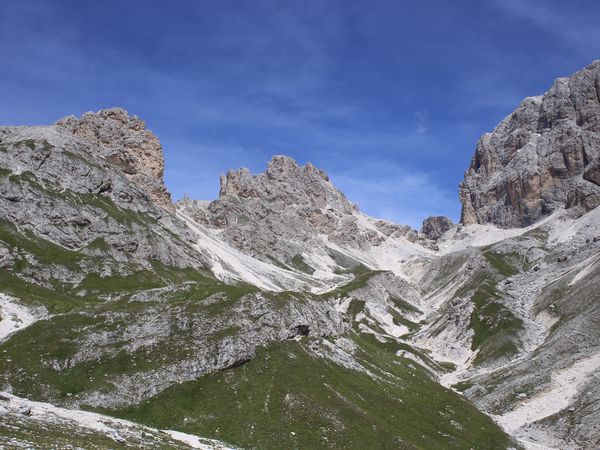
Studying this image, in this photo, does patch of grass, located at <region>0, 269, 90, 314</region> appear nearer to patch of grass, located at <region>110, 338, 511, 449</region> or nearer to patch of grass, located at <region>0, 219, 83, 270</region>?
patch of grass, located at <region>0, 219, 83, 270</region>

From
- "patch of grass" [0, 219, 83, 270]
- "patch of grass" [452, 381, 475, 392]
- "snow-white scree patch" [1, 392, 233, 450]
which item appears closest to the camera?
"snow-white scree patch" [1, 392, 233, 450]

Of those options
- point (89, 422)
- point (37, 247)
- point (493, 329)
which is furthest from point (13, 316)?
point (493, 329)

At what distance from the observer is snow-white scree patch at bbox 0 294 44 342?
75.2 metres

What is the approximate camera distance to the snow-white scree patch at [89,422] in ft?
135

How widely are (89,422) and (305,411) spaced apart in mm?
27576

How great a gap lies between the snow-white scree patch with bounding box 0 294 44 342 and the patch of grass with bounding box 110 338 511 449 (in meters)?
27.3

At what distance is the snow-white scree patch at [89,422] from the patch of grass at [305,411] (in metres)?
9.03

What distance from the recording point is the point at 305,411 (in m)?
63.8

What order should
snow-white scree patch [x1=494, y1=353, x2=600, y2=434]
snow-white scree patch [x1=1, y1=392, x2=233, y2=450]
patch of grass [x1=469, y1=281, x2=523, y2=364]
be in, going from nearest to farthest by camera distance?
snow-white scree patch [x1=1, y1=392, x2=233, y2=450] → snow-white scree patch [x1=494, y1=353, x2=600, y2=434] → patch of grass [x1=469, y1=281, x2=523, y2=364]

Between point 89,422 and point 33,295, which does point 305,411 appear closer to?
point 89,422

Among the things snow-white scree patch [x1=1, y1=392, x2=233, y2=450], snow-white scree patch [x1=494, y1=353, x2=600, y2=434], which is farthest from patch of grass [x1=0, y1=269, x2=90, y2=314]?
snow-white scree patch [x1=494, y1=353, x2=600, y2=434]

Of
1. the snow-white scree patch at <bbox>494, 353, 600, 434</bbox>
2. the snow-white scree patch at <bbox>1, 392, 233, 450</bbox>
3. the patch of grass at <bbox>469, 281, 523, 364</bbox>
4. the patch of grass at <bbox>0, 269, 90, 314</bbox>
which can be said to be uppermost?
the patch of grass at <bbox>469, 281, 523, 364</bbox>

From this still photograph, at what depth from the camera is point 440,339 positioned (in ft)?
617

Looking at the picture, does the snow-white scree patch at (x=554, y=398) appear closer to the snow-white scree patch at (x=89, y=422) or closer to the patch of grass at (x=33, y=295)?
the snow-white scree patch at (x=89, y=422)
